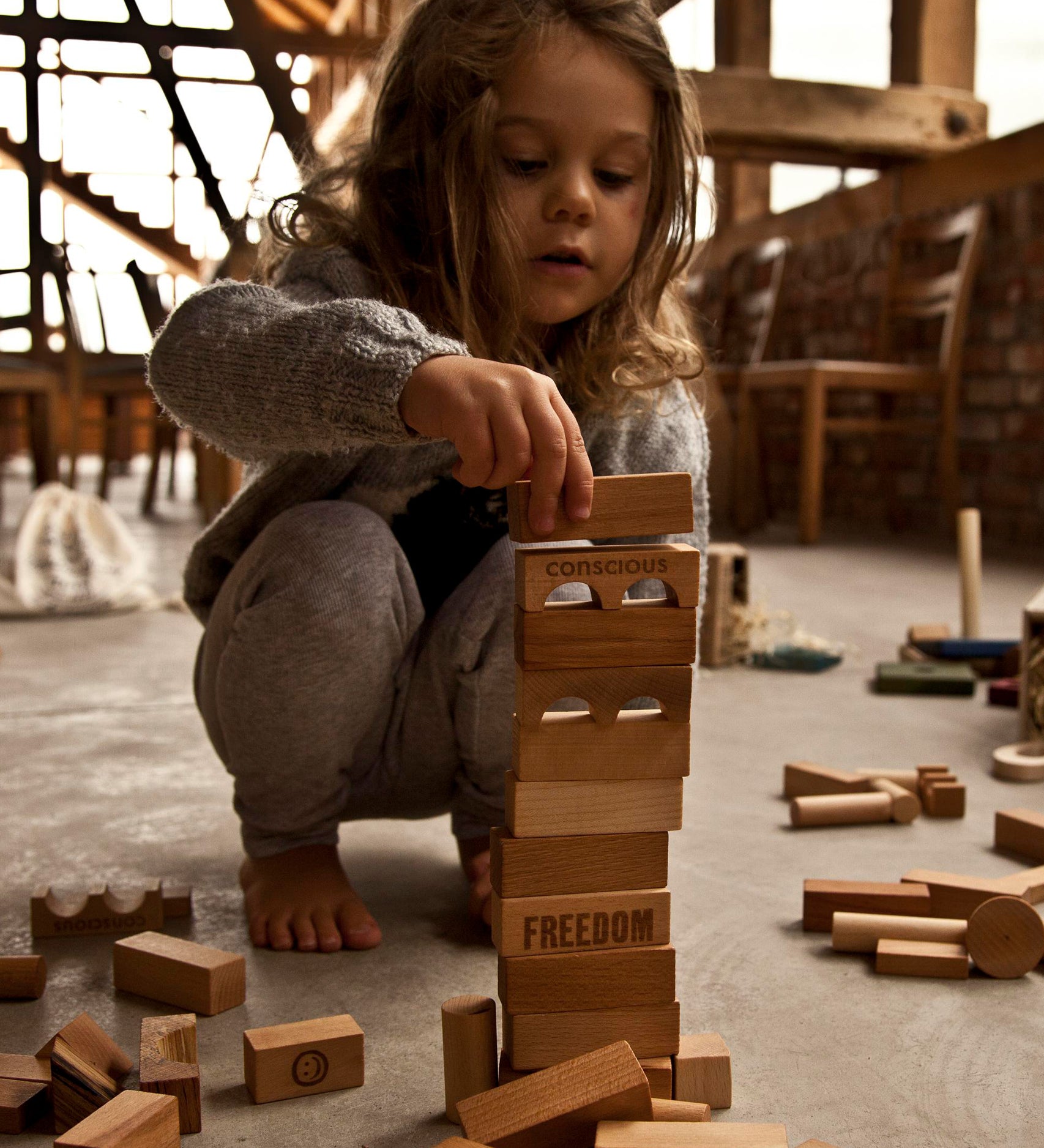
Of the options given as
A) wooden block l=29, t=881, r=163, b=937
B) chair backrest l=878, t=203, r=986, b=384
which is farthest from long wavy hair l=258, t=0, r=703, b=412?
chair backrest l=878, t=203, r=986, b=384

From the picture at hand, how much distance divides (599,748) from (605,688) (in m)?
0.04

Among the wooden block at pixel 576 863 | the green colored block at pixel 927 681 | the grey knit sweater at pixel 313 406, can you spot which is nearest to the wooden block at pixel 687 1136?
the wooden block at pixel 576 863

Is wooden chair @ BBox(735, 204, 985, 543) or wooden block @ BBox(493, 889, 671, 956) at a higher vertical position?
wooden chair @ BBox(735, 204, 985, 543)

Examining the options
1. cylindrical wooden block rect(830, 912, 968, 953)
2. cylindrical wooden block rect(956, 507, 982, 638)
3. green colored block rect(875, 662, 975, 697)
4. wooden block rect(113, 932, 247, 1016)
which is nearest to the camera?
wooden block rect(113, 932, 247, 1016)

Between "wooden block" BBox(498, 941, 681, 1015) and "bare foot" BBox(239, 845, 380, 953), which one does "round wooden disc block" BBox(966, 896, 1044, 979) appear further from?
"bare foot" BBox(239, 845, 380, 953)

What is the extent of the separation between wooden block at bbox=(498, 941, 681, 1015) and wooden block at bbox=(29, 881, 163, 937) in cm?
45

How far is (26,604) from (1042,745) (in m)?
2.20

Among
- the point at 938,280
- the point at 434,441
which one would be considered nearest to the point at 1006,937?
the point at 434,441

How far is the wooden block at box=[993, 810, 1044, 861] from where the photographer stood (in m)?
1.27

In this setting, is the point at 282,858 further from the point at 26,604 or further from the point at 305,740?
the point at 26,604

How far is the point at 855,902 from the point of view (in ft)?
3.59

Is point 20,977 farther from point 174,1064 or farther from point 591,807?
point 591,807

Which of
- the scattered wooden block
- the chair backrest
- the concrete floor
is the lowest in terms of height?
the concrete floor

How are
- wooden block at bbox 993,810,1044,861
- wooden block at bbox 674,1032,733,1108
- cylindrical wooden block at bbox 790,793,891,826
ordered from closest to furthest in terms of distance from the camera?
wooden block at bbox 674,1032,733,1108 < wooden block at bbox 993,810,1044,861 < cylindrical wooden block at bbox 790,793,891,826
